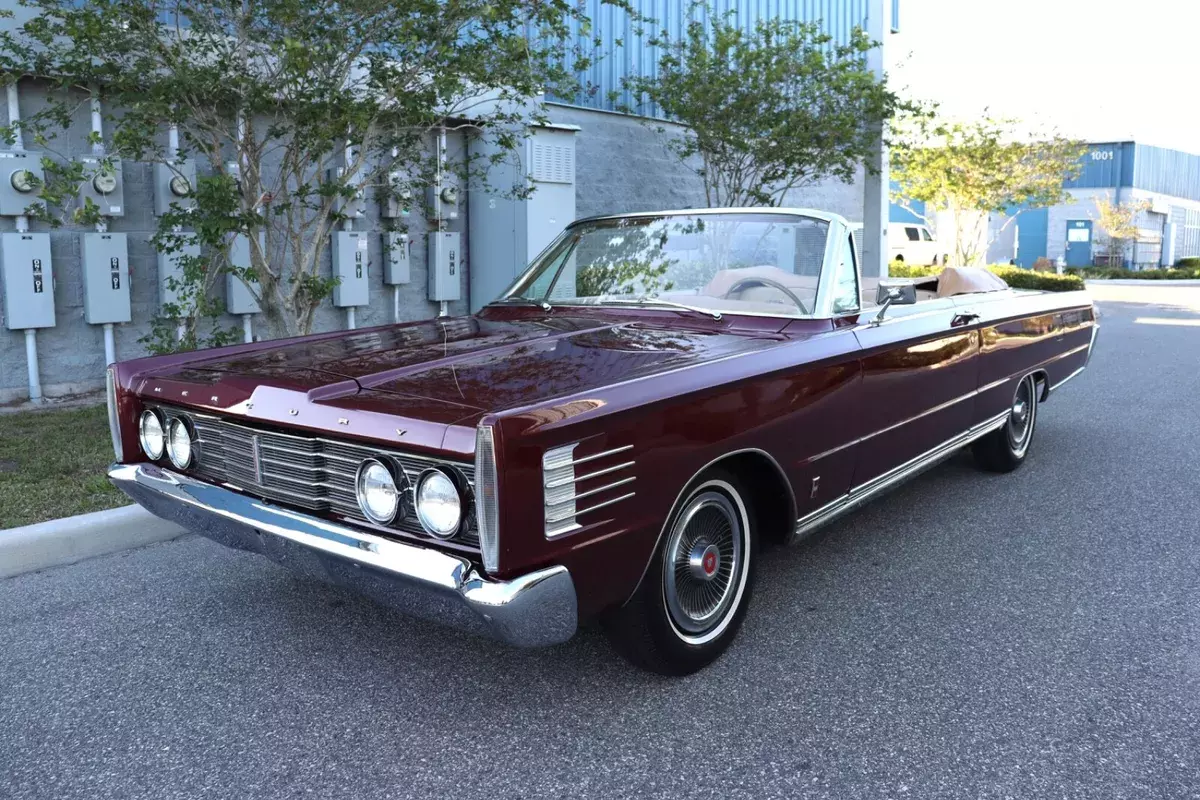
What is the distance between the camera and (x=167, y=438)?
3.46m

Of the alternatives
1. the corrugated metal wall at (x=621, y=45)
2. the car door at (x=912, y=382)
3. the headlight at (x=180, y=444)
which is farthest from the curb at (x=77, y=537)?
the corrugated metal wall at (x=621, y=45)

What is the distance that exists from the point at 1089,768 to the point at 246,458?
8.47 ft

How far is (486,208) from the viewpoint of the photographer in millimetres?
10352

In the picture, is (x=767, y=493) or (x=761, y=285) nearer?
(x=767, y=493)

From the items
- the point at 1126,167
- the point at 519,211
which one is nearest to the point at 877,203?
the point at 519,211

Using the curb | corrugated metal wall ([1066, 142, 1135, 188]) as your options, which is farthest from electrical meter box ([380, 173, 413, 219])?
corrugated metal wall ([1066, 142, 1135, 188])

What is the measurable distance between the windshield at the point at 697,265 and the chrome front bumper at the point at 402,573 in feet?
5.87

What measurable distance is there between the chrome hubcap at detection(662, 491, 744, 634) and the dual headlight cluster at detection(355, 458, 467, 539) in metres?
0.71

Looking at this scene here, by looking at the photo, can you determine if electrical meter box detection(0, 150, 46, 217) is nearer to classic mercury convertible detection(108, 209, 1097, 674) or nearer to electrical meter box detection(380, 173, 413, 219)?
electrical meter box detection(380, 173, 413, 219)

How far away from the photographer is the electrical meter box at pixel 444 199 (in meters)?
9.76

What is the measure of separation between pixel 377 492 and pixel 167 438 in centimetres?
110

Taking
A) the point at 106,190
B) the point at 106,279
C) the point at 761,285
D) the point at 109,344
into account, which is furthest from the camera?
the point at 109,344

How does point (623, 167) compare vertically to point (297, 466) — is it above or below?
above

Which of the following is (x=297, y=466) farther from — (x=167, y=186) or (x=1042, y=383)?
(x=167, y=186)
